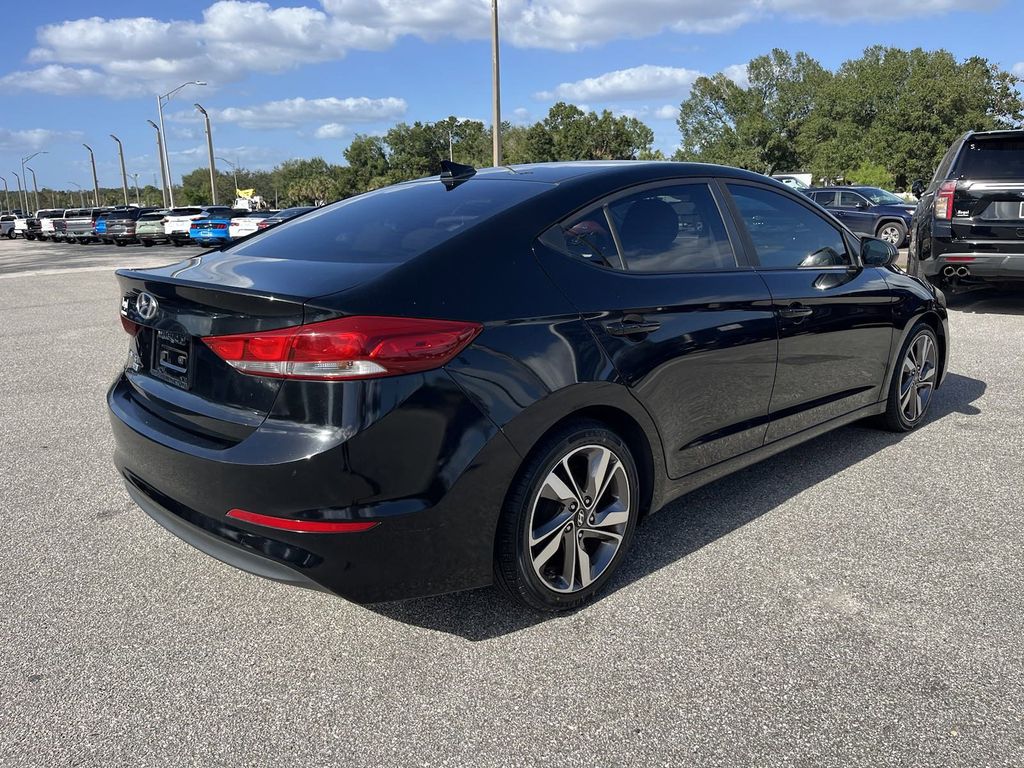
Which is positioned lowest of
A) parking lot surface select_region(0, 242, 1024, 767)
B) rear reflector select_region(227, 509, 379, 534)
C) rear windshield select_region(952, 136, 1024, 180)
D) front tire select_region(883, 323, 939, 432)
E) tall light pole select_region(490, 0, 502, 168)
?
parking lot surface select_region(0, 242, 1024, 767)

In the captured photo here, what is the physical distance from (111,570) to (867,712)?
2.84 meters

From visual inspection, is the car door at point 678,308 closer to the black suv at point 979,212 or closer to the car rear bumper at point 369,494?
the car rear bumper at point 369,494

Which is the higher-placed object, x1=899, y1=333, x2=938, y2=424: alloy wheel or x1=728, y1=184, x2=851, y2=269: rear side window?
x1=728, y1=184, x2=851, y2=269: rear side window

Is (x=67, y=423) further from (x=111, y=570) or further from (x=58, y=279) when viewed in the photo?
(x=58, y=279)

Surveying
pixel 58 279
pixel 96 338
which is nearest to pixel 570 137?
pixel 58 279

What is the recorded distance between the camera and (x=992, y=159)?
8.45m

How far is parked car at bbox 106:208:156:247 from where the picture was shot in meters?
36.3

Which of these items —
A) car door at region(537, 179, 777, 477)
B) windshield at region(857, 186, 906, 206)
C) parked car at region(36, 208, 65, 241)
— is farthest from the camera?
parked car at region(36, 208, 65, 241)

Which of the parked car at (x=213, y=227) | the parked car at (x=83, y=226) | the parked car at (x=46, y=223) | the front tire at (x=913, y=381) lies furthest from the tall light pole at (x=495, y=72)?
the parked car at (x=46, y=223)

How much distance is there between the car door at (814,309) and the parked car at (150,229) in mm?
35851

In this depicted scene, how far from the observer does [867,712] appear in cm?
236

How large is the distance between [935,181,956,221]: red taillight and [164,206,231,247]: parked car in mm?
28788

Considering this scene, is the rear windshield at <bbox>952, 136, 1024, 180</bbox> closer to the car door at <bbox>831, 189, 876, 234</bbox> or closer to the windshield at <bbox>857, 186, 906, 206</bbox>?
the car door at <bbox>831, 189, 876, 234</bbox>

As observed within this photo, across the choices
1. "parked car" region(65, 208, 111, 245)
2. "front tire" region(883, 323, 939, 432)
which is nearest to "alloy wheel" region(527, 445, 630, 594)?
"front tire" region(883, 323, 939, 432)
